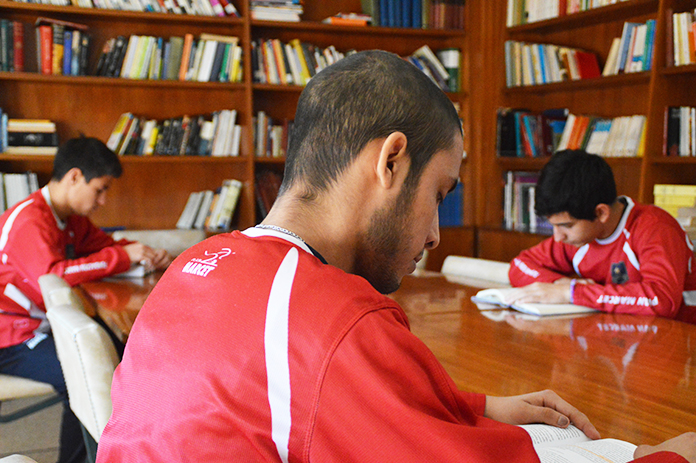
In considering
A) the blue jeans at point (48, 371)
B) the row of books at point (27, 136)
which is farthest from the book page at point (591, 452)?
the row of books at point (27, 136)

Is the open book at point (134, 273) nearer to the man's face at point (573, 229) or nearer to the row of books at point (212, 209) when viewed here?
the row of books at point (212, 209)

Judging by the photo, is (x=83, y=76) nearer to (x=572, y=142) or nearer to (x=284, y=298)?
(x=572, y=142)

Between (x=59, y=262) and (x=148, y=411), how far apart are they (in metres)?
1.73

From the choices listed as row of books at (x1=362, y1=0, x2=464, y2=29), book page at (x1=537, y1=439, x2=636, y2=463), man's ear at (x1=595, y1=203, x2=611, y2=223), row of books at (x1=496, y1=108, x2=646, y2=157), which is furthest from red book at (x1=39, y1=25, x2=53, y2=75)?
book page at (x1=537, y1=439, x2=636, y2=463)

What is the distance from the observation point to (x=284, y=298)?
54cm

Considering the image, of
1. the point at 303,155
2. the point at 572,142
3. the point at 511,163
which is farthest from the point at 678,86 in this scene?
the point at 303,155

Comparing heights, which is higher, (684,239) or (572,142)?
(572,142)

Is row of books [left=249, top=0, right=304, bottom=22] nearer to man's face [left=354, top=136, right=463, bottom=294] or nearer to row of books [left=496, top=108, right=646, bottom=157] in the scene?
row of books [left=496, top=108, right=646, bottom=157]

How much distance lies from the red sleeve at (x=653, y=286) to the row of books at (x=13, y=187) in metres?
3.15

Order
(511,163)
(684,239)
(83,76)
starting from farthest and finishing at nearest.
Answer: (511,163), (83,76), (684,239)

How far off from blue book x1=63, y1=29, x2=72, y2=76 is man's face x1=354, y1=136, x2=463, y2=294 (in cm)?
334

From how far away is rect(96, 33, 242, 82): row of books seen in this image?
11.5 ft

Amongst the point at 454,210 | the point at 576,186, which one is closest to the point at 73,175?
the point at 576,186

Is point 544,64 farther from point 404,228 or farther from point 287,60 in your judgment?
point 404,228
